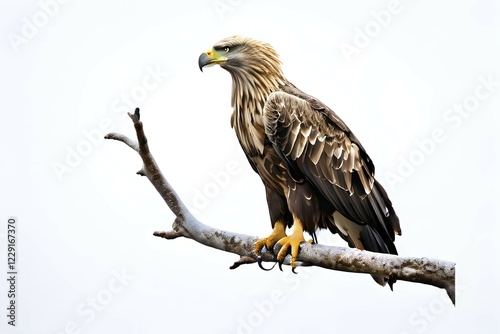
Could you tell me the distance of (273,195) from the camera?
4.84 metres

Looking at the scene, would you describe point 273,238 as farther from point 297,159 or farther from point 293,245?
point 297,159

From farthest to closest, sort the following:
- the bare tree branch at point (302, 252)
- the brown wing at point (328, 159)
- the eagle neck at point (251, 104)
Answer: the eagle neck at point (251, 104), the brown wing at point (328, 159), the bare tree branch at point (302, 252)

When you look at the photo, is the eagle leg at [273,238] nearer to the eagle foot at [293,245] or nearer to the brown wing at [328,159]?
the eagle foot at [293,245]

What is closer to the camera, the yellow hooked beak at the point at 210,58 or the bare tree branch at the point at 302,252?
the bare tree branch at the point at 302,252

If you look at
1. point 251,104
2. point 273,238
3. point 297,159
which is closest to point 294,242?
point 273,238

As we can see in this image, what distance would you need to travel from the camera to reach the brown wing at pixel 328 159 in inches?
182

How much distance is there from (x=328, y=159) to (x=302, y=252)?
2.07 ft

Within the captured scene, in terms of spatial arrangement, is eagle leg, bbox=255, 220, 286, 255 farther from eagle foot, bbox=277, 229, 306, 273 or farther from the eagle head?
the eagle head

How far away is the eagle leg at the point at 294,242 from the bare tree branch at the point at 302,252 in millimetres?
41

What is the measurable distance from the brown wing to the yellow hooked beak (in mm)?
442

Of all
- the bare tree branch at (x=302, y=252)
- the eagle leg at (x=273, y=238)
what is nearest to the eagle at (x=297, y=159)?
the eagle leg at (x=273, y=238)

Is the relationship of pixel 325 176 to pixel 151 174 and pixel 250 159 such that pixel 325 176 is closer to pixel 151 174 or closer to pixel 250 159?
pixel 250 159

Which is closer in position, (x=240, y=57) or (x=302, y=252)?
(x=302, y=252)

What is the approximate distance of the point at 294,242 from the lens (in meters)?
4.64
